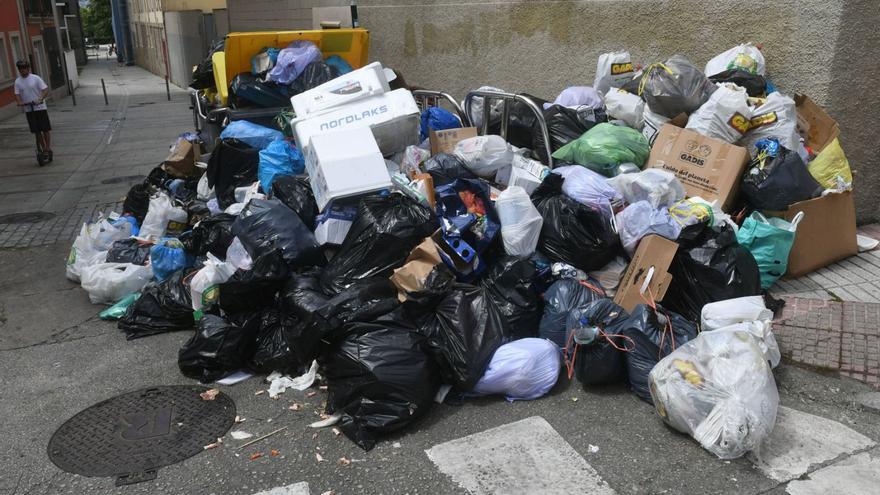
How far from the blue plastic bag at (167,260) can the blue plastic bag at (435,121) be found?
6.98 feet

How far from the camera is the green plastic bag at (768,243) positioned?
4148 millimetres

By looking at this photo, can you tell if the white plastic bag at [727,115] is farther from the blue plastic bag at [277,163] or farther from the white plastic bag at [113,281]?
the white plastic bag at [113,281]

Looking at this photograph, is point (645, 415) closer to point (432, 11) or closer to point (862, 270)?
point (862, 270)

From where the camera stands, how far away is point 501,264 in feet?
13.6

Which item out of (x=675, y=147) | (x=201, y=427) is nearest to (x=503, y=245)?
(x=675, y=147)

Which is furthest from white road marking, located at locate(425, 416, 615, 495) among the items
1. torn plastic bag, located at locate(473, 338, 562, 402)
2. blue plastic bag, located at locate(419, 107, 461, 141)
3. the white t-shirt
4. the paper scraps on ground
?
the white t-shirt

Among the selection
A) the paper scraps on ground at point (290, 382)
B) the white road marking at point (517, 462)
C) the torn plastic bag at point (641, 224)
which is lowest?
the paper scraps on ground at point (290, 382)

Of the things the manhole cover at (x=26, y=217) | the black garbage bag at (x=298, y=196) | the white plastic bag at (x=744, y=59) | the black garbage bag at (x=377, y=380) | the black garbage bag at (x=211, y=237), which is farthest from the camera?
the manhole cover at (x=26, y=217)

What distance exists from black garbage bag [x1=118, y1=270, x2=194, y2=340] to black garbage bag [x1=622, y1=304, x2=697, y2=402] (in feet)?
9.16

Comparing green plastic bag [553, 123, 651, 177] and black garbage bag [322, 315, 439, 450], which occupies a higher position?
green plastic bag [553, 123, 651, 177]

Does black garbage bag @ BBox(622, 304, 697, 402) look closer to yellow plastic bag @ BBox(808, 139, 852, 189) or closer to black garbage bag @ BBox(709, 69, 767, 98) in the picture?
yellow plastic bag @ BBox(808, 139, 852, 189)

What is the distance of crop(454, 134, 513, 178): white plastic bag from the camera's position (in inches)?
191

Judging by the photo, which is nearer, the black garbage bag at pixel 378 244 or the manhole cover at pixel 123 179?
the black garbage bag at pixel 378 244

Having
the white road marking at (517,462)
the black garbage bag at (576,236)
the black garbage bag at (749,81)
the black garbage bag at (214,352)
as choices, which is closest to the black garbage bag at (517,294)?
the black garbage bag at (576,236)
